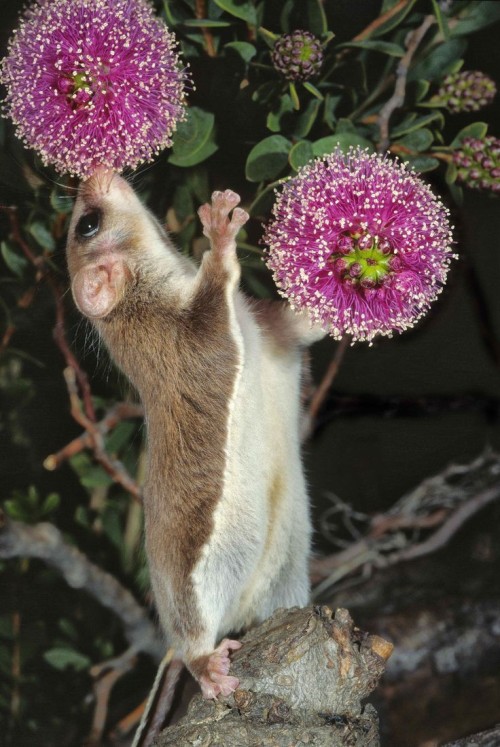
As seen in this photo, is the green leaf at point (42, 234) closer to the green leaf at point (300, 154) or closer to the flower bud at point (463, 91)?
the green leaf at point (300, 154)

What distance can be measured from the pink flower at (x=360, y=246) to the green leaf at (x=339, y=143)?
85 millimetres

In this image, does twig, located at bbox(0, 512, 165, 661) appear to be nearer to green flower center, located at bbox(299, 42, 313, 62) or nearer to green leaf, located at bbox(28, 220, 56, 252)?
green leaf, located at bbox(28, 220, 56, 252)

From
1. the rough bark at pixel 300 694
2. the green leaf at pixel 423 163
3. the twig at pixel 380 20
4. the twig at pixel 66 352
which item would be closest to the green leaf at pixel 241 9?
the twig at pixel 380 20

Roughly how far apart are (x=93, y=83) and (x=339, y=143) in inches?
10.9

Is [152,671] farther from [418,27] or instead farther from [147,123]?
[418,27]

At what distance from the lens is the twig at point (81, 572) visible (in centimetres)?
113

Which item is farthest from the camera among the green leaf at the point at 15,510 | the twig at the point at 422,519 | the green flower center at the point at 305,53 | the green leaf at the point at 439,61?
the twig at the point at 422,519

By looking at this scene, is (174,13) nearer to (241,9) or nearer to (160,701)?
(241,9)

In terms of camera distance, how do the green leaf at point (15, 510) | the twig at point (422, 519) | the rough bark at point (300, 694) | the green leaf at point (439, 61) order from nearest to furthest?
the rough bark at point (300, 694)
the green leaf at point (439, 61)
the green leaf at point (15, 510)
the twig at point (422, 519)

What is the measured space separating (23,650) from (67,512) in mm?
185

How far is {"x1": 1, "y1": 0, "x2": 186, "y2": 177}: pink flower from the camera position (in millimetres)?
823

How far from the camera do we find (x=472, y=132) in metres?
1.00

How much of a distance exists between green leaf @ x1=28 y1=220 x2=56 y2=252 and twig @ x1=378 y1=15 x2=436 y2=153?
0.39 meters

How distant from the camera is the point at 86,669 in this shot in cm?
119
